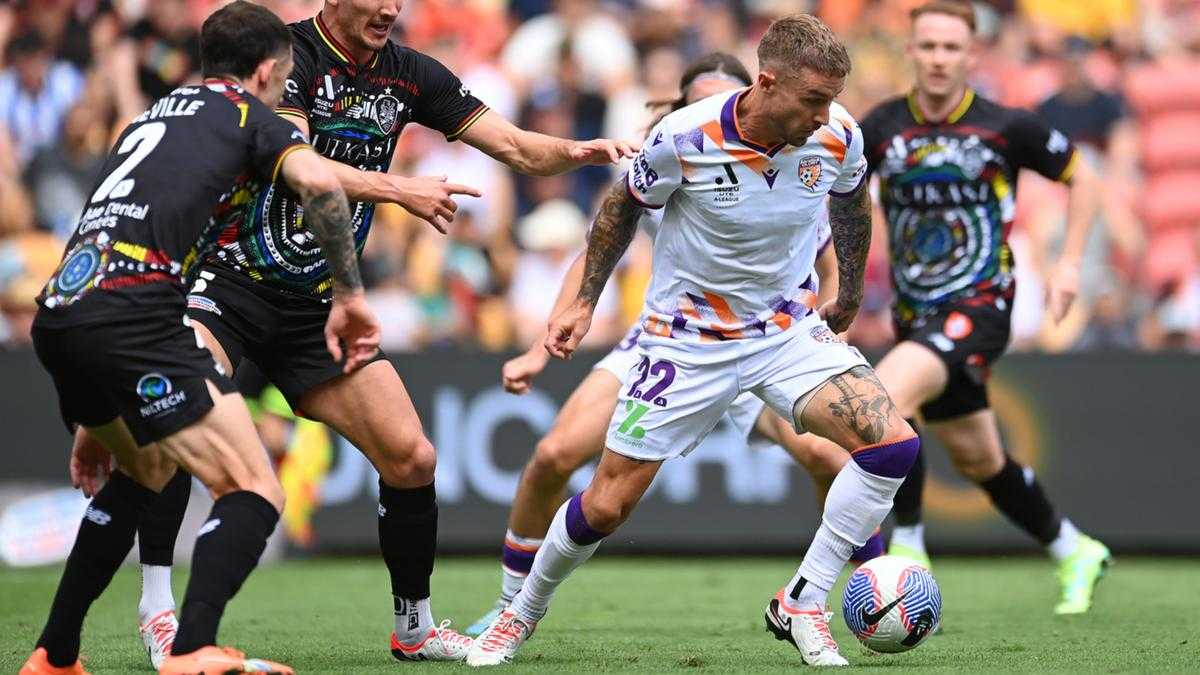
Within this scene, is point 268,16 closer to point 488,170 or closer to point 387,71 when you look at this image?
point 387,71

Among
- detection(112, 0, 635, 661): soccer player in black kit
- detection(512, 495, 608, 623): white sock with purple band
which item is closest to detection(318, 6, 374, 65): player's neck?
detection(112, 0, 635, 661): soccer player in black kit

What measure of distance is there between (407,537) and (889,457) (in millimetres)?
1930

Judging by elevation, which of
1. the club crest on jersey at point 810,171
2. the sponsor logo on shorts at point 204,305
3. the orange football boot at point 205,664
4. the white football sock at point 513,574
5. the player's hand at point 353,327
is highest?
the club crest on jersey at point 810,171

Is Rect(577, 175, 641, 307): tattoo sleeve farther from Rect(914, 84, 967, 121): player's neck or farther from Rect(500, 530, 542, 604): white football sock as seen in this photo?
Rect(914, 84, 967, 121): player's neck

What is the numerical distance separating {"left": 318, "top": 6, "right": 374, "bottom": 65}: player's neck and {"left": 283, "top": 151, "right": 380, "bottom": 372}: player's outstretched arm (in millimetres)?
1315

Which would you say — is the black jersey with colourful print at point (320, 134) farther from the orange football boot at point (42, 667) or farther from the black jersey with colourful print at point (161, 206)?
the orange football boot at point (42, 667)

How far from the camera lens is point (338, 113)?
6578 millimetres

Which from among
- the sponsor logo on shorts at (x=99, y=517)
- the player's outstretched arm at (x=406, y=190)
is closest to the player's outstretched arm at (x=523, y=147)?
the player's outstretched arm at (x=406, y=190)

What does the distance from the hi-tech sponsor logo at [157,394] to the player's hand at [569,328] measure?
5.12 feet

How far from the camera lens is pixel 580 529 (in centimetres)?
645

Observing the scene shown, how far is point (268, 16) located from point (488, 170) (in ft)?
27.9

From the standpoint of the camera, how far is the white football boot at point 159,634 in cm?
659

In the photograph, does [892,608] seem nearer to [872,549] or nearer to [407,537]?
[872,549]

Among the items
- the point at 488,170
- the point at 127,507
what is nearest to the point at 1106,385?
the point at 488,170
